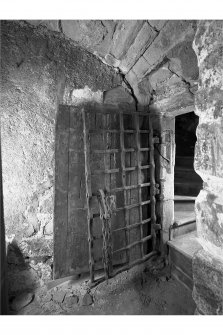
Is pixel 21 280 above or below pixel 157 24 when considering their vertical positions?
below

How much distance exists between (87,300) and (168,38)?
261 cm

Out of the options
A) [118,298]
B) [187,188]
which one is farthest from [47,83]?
[187,188]

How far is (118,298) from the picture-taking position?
2.03 meters

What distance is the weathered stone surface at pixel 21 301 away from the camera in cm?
187

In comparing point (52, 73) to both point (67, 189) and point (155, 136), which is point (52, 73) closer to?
point (67, 189)

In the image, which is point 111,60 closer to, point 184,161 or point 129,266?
point 129,266

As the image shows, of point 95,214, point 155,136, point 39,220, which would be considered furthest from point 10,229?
point 155,136

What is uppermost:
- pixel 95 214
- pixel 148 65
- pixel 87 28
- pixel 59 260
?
pixel 87 28

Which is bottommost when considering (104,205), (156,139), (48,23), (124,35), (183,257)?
(183,257)

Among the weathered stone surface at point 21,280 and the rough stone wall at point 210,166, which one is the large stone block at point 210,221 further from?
the weathered stone surface at point 21,280

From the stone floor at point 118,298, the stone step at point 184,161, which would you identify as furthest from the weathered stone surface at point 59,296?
the stone step at point 184,161

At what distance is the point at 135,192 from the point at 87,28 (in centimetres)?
186

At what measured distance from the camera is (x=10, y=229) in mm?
2088

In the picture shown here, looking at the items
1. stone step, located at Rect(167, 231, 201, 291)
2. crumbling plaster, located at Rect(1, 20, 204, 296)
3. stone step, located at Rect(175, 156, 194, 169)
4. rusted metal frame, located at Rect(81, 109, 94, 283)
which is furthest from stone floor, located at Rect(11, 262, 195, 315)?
stone step, located at Rect(175, 156, 194, 169)
